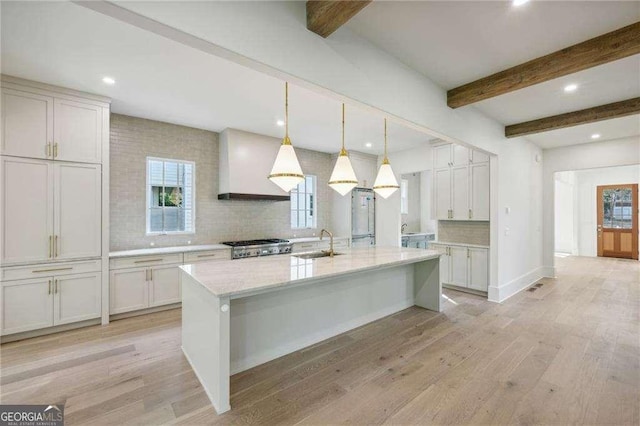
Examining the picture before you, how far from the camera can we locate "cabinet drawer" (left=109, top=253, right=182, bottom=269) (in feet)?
11.7

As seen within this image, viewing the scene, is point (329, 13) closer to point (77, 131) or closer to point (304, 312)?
point (304, 312)

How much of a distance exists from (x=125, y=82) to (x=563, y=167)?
7.87 m

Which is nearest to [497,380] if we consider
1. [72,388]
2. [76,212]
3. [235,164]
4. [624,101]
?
[72,388]

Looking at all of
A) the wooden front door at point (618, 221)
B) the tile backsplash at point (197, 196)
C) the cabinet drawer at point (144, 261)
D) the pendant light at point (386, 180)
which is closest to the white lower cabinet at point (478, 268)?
the pendant light at point (386, 180)

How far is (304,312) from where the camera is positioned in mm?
2852

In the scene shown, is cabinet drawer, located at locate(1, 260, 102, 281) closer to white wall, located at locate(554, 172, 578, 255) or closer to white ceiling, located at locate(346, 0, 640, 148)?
white ceiling, located at locate(346, 0, 640, 148)

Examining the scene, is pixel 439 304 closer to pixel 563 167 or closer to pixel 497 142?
pixel 497 142

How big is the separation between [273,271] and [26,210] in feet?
9.36

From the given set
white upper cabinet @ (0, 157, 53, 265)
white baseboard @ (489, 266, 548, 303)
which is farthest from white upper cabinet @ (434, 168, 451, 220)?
white upper cabinet @ (0, 157, 53, 265)

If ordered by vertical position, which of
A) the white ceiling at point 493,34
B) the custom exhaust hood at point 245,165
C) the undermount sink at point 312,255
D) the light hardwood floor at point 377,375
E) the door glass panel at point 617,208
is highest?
the white ceiling at point 493,34

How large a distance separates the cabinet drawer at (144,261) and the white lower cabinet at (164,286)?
9 cm

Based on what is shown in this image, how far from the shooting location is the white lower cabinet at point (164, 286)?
381cm

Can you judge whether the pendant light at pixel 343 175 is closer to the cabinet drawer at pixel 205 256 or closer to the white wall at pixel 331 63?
the white wall at pixel 331 63

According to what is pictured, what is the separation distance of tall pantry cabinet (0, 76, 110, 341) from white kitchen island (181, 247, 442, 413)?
1584 millimetres
